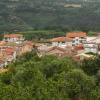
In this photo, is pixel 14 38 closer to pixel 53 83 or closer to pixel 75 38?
pixel 75 38

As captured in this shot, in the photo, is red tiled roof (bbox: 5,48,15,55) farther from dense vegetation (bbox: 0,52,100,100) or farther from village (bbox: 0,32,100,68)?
dense vegetation (bbox: 0,52,100,100)

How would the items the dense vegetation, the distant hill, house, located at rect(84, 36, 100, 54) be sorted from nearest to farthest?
the dense vegetation
house, located at rect(84, 36, 100, 54)
the distant hill

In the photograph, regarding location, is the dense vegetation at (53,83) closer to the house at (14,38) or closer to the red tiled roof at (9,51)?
the red tiled roof at (9,51)

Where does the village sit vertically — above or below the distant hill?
below

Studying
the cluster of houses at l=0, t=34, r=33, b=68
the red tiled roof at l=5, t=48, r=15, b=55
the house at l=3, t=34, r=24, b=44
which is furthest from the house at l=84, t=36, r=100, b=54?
the house at l=3, t=34, r=24, b=44

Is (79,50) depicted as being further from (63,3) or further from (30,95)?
(63,3)

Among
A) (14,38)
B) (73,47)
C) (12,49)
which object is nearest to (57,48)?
(73,47)

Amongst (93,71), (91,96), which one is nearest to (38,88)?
(91,96)
